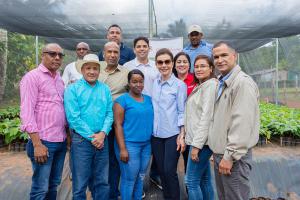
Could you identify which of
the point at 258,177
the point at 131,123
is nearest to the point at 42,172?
the point at 131,123

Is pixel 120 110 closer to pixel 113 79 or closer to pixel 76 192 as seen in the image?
pixel 113 79

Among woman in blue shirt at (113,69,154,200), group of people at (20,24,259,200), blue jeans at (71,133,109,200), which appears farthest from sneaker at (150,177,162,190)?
blue jeans at (71,133,109,200)

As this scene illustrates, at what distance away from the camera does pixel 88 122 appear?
9.07 feet

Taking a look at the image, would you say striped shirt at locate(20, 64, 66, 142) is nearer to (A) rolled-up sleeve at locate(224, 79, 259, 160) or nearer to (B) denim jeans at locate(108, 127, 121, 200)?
(B) denim jeans at locate(108, 127, 121, 200)

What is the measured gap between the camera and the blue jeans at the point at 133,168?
9.62 feet

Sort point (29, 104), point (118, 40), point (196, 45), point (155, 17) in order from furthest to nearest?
point (155, 17) → point (196, 45) → point (118, 40) → point (29, 104)

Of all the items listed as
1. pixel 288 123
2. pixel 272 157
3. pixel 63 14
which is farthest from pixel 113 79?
pixel 288 123

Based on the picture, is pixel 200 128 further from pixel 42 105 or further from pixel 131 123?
pixel 42 105

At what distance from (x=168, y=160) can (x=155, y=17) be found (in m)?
4.17

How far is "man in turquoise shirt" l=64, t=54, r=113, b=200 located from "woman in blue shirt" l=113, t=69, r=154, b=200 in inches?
5.1

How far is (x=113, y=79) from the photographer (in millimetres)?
3133

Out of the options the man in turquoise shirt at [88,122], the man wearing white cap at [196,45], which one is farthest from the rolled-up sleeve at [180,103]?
the man wearing white cap at [196,45]

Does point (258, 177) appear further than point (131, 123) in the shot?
Yes

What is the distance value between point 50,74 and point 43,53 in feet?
0.67
